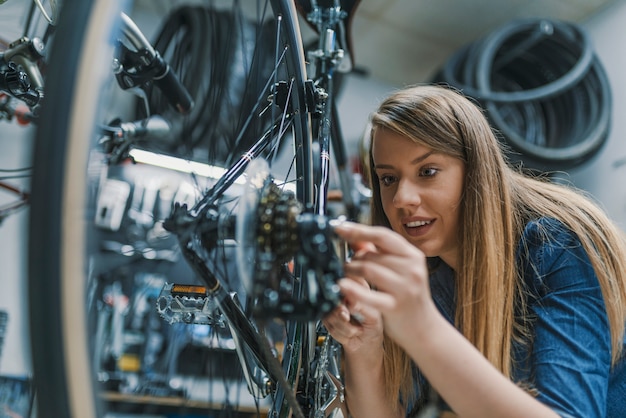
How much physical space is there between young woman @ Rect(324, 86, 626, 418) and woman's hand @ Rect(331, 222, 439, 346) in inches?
3.8

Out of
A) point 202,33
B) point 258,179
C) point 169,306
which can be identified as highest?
point 202,33

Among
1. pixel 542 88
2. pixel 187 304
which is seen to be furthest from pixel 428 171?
pixel 542 88

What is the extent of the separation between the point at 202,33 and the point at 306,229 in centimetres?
161

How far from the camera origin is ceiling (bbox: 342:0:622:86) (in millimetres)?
2408

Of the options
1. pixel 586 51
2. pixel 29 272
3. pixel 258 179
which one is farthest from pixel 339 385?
pixel 586 51

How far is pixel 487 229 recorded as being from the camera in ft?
2.38

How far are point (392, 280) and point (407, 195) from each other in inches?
12.2

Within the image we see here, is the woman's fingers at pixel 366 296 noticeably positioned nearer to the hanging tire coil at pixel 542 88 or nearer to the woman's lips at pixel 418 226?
the woman's lips at pixel 418 226

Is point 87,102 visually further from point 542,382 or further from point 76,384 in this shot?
point 542,382

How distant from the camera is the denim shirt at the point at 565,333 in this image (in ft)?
1.93

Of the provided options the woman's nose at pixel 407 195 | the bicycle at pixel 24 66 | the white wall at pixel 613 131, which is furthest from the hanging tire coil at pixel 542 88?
the bicycle at pixel 24 66

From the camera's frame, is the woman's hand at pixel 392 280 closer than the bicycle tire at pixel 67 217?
No

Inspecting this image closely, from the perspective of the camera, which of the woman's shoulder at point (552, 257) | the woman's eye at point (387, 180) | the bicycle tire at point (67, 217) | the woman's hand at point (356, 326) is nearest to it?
the bicycle tire at point (67, 217)

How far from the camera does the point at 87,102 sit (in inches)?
13.6
